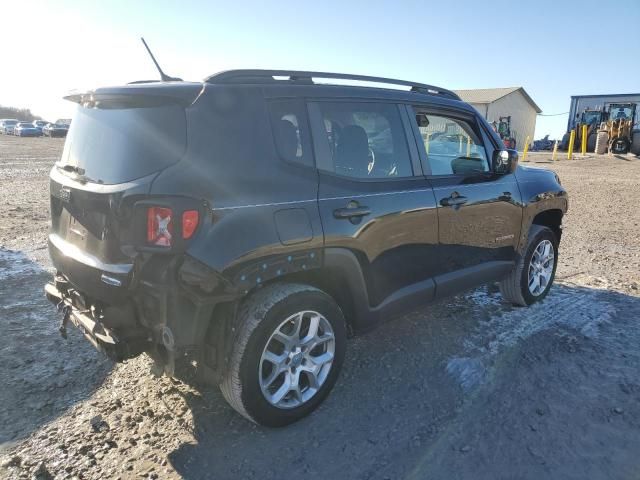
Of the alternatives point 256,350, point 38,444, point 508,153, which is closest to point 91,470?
point 38,444

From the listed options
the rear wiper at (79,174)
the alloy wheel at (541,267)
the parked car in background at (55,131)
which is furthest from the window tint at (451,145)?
the parked car in background at (55,131)

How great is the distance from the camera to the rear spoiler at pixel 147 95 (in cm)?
246

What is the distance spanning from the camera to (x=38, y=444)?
2.61 meters

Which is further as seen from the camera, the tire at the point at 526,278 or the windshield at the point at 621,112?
the windshield at the point at 621,112

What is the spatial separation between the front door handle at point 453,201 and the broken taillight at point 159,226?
2017mm

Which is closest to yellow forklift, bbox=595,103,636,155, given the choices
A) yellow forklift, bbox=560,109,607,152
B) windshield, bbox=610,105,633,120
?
windshield, bbox=610,105,633,120

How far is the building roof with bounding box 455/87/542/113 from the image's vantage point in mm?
46469

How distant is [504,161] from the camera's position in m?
3.99

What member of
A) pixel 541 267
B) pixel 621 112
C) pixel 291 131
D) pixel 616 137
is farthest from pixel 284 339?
pixel 621 112

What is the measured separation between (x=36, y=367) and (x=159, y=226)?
1888 millimetres

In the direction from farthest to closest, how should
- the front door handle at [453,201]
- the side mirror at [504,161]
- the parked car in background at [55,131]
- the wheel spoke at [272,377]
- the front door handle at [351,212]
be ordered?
the parked car in background at [55,131] → the side mirror at [504,161] → the front door handle at [453,201] → the front door handle at [351,212] → the wheel spoke at [272,377]

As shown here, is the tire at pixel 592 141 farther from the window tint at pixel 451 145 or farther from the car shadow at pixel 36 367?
the car shadow at pixel 36 367

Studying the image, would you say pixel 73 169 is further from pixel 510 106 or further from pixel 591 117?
pixel 510 106

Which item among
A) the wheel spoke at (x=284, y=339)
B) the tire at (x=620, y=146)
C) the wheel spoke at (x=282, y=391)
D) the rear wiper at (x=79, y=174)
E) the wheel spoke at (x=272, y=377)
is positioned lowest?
the wheel spoke at (x=282, y=391)
